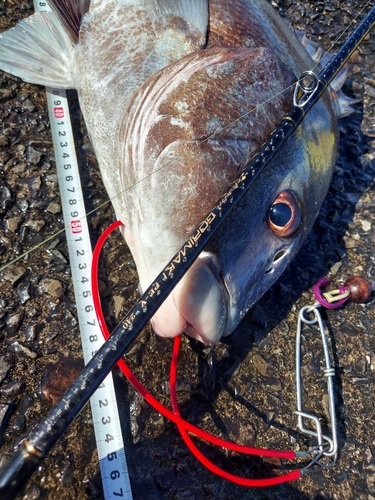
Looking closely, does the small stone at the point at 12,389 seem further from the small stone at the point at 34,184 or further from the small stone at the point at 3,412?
the small stone at the point at 34,184

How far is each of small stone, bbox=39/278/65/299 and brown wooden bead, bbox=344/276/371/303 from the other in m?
1.66

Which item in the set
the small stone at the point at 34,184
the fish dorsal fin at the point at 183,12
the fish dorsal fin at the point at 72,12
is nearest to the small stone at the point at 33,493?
the small stone at the point at 34,184

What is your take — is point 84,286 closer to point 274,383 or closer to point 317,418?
point 274,383

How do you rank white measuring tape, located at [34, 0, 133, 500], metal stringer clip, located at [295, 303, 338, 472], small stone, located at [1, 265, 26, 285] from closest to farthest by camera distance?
white measuring tape, located at [34, 0, 133, 500] → metal stringer clip, located at [295, 303, 338, 472] → small stone, located at [1, 265, 26, 285]

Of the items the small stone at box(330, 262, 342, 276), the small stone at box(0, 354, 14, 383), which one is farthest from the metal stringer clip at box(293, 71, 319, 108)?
the small stone at box(0, 354, 14, 383)

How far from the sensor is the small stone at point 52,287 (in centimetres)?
212

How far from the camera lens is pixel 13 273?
2125 mm

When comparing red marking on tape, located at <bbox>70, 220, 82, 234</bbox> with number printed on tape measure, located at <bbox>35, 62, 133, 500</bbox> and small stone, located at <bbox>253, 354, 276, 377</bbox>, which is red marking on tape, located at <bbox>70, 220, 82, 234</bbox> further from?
small stone, located at <bbox>253, 354, 276, 377</bbox>

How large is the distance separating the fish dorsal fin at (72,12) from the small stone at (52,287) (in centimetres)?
146

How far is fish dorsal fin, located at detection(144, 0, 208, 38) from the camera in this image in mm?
2027

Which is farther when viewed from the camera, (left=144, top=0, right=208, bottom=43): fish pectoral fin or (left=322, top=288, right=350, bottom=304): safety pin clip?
(left=322, top=288, right=350, bottom=304): safety pin clip

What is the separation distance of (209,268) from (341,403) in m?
1.19

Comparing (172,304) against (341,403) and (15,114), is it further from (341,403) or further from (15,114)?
(15,114)

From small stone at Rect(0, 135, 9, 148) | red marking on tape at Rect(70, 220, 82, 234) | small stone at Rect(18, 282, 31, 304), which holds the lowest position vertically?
small stone at Rect(18, 282, 31, 304)
